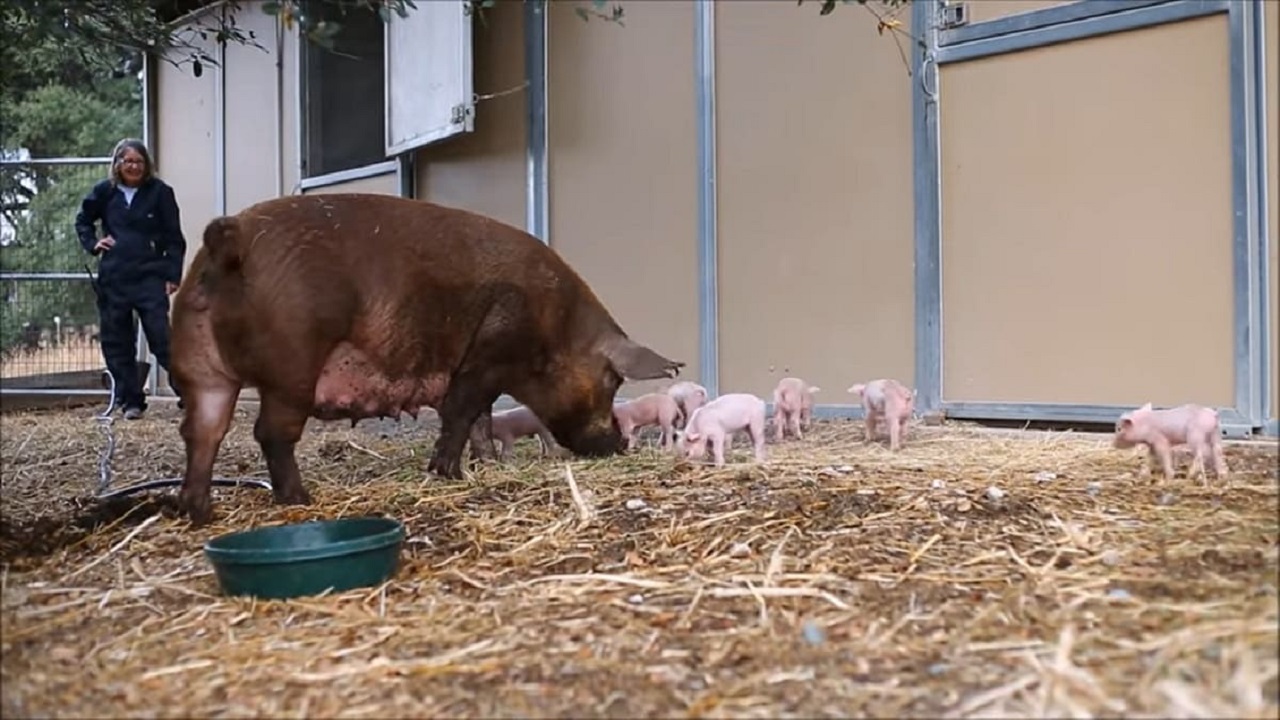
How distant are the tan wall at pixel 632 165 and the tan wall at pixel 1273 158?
3518mm

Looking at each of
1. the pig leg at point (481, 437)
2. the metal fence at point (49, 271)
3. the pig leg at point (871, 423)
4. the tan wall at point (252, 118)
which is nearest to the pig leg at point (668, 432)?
the pig leg at point (481, 437)

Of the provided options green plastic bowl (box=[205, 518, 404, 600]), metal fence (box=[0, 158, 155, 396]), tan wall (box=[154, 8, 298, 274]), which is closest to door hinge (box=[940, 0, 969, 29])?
green plastic bowl (box=[205, 518, 404, 600])

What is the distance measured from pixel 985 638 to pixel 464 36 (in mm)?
6241

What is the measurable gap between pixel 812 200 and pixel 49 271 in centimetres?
828

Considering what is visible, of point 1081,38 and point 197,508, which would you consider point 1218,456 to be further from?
point 197,508

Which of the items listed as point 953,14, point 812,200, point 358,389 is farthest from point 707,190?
point 358,389

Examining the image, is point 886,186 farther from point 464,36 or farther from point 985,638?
point 985,638

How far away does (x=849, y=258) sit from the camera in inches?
Result: 275

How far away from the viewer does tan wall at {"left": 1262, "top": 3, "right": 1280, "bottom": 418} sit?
533 cm

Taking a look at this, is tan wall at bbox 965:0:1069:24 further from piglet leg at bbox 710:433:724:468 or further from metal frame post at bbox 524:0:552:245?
metal frame post at bbox 524:0:552:245

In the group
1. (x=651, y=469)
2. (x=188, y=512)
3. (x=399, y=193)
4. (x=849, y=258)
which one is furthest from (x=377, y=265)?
(x=399, y=193)

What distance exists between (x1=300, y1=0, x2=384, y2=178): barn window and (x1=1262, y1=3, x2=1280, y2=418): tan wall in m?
6.23

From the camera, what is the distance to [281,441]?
14.2ft

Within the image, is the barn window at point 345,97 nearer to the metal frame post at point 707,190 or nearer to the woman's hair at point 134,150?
the woman's hair at point 134,150
